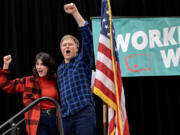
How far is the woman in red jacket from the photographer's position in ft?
7.99

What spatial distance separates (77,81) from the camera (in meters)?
2.35

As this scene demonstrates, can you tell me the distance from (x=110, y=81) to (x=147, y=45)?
139 centimetres

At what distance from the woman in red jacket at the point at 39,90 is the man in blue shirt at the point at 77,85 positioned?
0.17 metres

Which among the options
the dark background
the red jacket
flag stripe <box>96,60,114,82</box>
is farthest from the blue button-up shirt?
the dark background

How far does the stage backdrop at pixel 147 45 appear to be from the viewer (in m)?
3.56

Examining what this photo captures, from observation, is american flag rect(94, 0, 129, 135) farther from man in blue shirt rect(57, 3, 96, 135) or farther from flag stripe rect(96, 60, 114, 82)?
man in blue shirt rect(57, 3, 96, 135)

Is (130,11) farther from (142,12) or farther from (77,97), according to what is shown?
(77,97)

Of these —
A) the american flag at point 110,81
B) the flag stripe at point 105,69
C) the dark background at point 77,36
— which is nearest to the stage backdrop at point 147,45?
the dark background at point 77,36

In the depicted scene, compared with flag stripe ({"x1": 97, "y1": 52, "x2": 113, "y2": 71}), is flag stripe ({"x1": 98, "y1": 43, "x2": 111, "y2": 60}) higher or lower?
higher

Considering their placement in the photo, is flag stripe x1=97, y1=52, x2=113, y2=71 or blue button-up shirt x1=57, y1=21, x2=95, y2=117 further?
flag stripe x1=97, y1=52, x2=113, y2=71

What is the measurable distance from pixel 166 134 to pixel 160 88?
0.74 m

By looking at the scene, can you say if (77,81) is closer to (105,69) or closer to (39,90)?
(105,69)

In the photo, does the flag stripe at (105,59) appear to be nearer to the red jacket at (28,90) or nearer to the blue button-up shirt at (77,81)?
the blue button-up shirt at (77,81)

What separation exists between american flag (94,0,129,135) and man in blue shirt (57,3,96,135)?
122 millimetres
